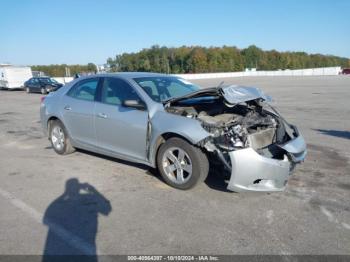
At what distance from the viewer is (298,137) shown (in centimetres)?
495

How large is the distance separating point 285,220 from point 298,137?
1.58 metres

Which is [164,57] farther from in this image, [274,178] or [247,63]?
[274,178]

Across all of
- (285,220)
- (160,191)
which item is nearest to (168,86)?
(160,191)

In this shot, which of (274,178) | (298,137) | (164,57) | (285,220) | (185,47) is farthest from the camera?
Result: (185,47)

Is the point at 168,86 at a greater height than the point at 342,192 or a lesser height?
greater

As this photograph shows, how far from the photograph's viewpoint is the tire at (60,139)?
662 centimetres

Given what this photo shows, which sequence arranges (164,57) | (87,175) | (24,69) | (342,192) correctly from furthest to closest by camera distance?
1. (164,57)
2. (24,69)
3. (87,175)
4. (342,192)

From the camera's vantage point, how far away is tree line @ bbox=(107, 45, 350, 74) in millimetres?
104438

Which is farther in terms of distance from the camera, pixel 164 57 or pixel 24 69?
pixel 164 57

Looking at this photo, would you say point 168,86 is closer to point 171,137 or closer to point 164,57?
point 171,137

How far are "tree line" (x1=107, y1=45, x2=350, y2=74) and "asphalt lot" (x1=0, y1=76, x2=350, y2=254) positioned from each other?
90.5 meters

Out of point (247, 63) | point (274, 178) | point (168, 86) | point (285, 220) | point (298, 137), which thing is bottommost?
point (285, 220)

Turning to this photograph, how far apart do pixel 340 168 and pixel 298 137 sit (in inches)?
51.2

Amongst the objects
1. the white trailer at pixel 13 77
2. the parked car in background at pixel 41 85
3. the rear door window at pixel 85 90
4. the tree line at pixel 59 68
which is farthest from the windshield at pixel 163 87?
the tree line at pixel 59 68
